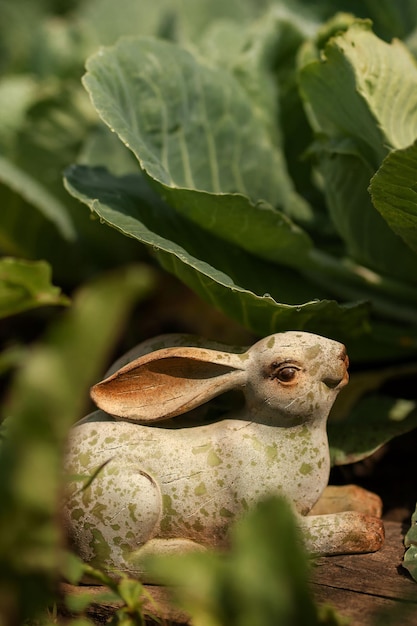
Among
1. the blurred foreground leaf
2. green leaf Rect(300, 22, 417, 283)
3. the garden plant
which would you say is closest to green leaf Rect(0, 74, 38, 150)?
the garden plant

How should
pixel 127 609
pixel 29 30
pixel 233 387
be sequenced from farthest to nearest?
1. pixel 29 30
2. pixel 233 387
3. pixel 127 609

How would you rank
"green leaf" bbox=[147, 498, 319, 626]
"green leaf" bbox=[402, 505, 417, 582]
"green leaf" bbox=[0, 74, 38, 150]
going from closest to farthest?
1. "green leaf" bbox=[147, 498, 319, 626]
2. "green leaf" bbox=[402, 505, 417, 582]
3. "green leaf" bbox=[0, 74, 38, 150]

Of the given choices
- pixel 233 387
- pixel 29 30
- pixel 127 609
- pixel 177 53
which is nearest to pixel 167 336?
pixel 233 387

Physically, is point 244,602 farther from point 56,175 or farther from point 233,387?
point 56,175

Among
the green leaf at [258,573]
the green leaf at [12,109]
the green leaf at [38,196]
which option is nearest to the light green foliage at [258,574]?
Result: the green leaf at [258,573]

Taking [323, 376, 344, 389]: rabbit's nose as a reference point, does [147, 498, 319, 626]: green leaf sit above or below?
above

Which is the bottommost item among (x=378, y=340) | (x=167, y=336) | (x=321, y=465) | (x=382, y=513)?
(x=382, y=513)

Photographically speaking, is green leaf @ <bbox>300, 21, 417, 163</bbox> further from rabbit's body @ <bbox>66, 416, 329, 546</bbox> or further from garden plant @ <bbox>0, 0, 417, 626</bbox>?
rabbit's body @ <bbox>66, 416, 329, 546</bbox>

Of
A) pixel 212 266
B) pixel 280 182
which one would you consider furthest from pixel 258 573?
pixel 280 182
